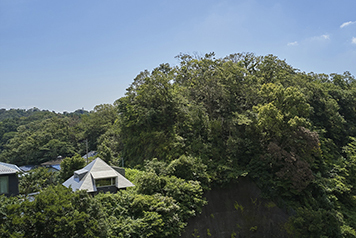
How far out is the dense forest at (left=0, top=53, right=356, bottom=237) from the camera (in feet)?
32.6

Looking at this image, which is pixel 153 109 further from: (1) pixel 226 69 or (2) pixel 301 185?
(2) pixel 301 185

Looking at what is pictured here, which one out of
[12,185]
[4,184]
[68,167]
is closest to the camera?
[4,184]

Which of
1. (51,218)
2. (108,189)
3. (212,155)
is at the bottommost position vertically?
(51,218)

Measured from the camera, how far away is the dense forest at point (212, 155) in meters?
9.93

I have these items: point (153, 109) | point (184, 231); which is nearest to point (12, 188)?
point (184, 231)

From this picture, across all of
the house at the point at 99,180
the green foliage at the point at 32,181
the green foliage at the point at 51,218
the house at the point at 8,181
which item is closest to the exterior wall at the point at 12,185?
the house at the point at 8,181

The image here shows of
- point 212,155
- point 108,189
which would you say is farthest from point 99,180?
point 212,155

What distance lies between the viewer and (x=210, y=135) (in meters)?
17.8

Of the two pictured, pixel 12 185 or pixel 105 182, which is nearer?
pixel 12 185

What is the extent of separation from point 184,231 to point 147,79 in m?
10.4

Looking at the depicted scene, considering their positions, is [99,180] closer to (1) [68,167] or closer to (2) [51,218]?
(1) [68,167]

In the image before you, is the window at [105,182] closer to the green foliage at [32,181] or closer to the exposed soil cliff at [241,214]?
the green foliage at [32,181]

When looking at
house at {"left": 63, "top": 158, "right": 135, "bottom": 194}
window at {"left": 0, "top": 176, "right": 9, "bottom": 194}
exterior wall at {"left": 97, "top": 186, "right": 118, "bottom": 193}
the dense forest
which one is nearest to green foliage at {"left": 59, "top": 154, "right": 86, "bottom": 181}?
the dense forest

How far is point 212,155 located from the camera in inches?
653
